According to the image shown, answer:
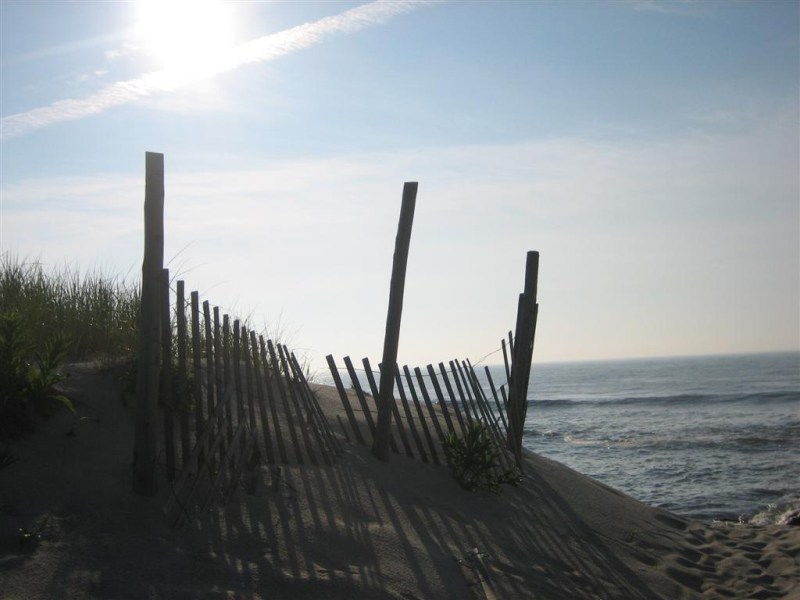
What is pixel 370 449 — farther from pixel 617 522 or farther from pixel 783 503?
pixel 783 503

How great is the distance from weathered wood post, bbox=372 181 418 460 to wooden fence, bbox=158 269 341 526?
0.49m

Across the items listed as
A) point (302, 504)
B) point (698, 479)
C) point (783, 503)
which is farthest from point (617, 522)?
point (698, 479)

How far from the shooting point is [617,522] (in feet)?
23.9

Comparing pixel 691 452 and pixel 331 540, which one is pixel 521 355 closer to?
pixel 331 540

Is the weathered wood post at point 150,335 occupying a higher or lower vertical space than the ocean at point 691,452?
higher

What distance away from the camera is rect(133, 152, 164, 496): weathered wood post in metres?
4.91

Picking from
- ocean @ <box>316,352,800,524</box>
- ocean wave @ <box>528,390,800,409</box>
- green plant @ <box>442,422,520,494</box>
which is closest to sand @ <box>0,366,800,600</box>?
green plant @ <box>442,422,520,494</box>

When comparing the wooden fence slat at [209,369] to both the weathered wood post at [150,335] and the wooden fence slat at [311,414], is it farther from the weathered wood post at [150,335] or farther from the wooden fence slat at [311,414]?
the wooden fence slat at [311,414]

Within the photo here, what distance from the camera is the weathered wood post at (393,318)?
7.00 metres

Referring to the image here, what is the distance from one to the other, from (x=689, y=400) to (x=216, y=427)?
33.0 meters

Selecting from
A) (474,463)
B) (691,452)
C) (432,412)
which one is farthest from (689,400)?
(474,463)

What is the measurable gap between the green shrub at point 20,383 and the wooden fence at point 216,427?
2.54ft

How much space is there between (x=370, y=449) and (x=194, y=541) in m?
2.80

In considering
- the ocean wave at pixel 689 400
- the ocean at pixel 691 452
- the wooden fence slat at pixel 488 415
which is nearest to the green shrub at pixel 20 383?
the wooden fence slat at pixel 488 415
